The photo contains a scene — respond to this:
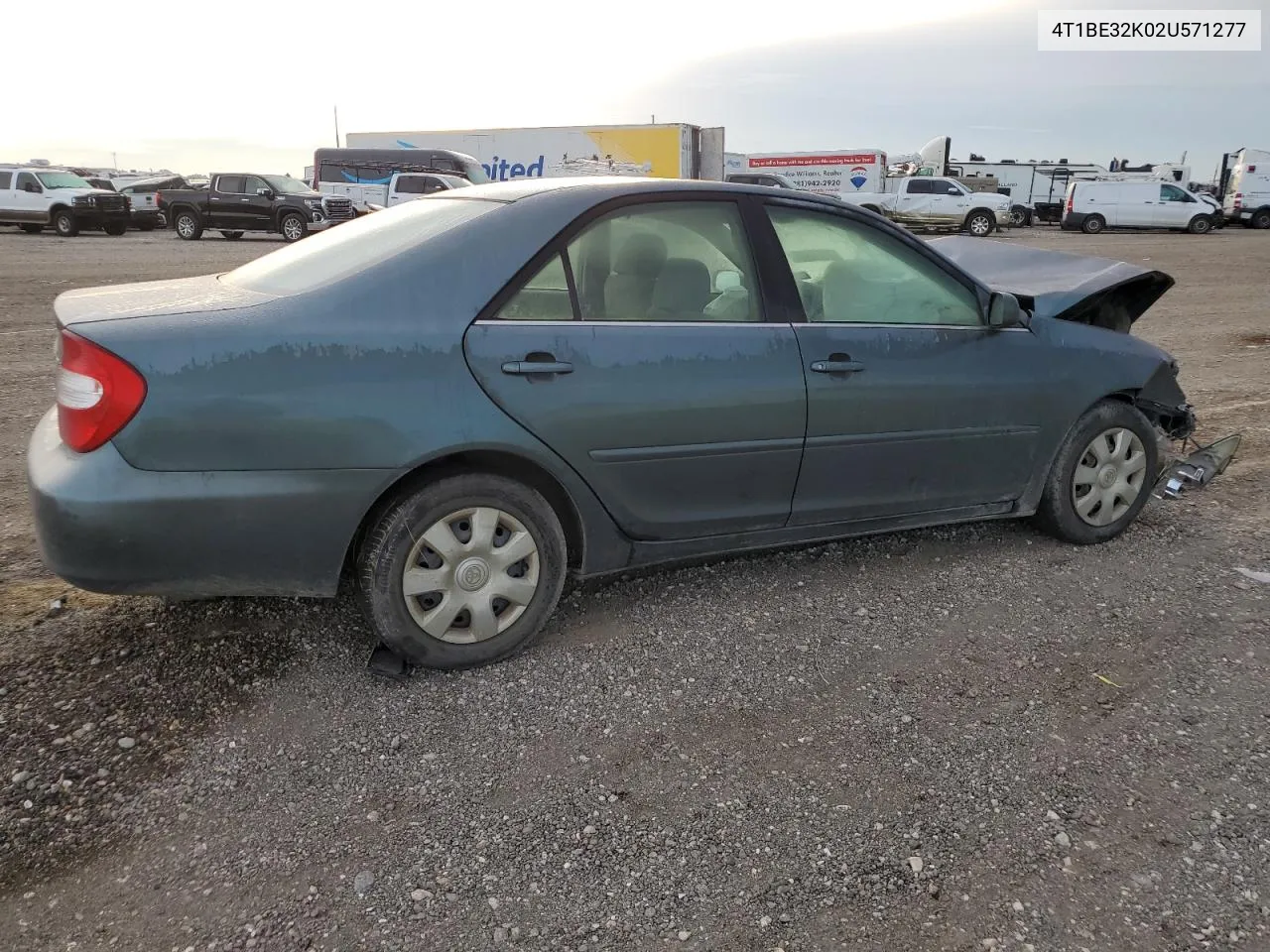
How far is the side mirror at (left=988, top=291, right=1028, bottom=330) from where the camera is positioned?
12.0 ft

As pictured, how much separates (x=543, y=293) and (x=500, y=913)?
1801 mm

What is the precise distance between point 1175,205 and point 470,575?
116 ft

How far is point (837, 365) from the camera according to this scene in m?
3.38

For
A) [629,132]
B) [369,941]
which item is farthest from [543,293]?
[629,132]

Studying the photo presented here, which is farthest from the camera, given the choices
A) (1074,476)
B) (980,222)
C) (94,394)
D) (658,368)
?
(980,222)

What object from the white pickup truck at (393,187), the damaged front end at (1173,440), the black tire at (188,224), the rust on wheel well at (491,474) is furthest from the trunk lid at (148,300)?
the black tire at (188,224)

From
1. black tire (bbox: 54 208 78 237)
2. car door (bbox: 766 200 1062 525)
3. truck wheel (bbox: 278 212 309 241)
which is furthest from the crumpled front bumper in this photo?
black tire (bbox: 54 208 78 237)

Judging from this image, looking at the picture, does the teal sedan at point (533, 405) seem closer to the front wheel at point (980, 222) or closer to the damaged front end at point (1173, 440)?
the damaged front end at point (1173, 440)

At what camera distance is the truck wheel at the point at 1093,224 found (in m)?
32.0

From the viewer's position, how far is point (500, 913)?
207cm

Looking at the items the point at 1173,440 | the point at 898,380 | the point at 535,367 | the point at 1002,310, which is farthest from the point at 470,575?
the point at 1173,440

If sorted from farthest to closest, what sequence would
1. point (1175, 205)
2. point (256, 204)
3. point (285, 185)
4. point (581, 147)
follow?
point (581, 147)
point (1175, 205)
point (285, 185)
point (256, 204)

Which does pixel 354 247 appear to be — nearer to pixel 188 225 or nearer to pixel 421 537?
pixel 421 537

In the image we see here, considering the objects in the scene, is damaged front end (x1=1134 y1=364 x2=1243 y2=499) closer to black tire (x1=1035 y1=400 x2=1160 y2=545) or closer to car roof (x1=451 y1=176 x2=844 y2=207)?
black tire (x1=1035 y1=400 x2=1160 y2=545)
